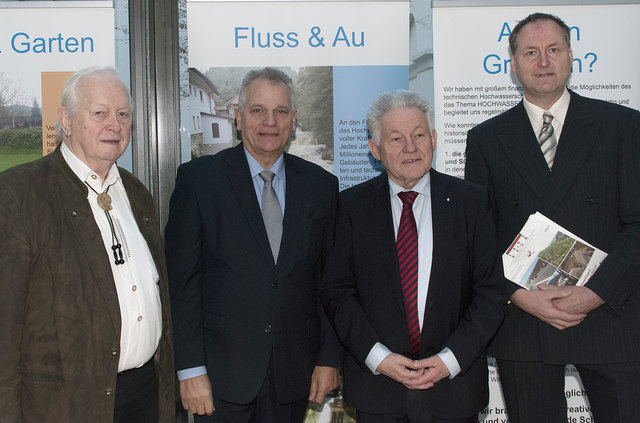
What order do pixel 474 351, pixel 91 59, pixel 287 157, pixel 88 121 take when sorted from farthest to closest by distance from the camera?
pixel 91 59 → pixel 287 157 → pixel 474 351 → pixel 88 121

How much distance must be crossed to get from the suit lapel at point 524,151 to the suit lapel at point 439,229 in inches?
14.5

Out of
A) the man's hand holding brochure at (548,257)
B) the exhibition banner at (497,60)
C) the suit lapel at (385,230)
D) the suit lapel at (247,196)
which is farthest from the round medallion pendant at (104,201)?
the exhibition banner at (497,60)

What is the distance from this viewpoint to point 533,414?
258 centimetres

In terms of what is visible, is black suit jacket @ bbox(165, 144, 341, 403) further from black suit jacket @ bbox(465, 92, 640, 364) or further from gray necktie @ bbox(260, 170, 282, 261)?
black suit jacket @ bbox(465, 92, 640, 364)

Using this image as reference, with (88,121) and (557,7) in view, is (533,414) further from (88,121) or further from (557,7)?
(557,7)

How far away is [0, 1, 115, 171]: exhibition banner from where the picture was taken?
3615mm

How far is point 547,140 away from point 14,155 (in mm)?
3159

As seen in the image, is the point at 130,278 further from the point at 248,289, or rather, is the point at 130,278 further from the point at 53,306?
the point at 248,289

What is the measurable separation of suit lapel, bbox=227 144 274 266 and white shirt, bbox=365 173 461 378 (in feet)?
1.91

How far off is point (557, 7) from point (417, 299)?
2554 mm

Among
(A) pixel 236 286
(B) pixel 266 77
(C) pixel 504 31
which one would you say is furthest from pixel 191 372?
(C) pixel 504 31

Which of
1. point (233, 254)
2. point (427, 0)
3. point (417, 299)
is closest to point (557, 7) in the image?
point (427, 0)

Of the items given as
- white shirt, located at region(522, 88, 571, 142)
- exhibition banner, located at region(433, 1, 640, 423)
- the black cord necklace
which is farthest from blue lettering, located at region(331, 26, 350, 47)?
the black cord necklace

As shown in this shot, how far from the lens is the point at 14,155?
12.0ft
